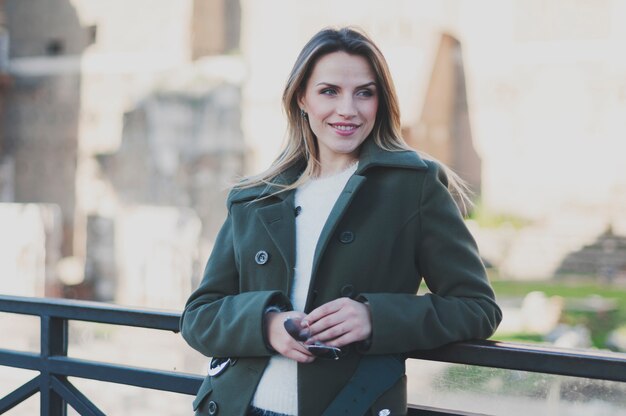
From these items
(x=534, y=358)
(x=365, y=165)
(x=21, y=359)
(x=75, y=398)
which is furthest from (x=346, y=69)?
(x=21, y=359)

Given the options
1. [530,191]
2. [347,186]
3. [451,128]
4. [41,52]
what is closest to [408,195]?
[347,186]

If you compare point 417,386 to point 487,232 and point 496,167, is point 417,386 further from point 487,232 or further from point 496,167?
point 496,167

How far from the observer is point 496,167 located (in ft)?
52.6

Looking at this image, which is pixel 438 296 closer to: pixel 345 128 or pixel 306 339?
pixel 306 339

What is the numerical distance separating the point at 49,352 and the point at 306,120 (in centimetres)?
98

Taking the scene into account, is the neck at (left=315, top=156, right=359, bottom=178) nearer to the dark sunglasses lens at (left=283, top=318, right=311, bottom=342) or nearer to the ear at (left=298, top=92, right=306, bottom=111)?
the ear at (left=298, top=92, right=306, bottom=111)

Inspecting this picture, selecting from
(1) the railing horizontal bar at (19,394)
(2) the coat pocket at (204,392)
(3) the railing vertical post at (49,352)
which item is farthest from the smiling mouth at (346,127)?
(1) the railing horizontal bar at (19,394)

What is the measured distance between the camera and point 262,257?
163cm

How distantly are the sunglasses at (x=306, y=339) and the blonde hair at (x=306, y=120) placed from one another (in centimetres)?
32

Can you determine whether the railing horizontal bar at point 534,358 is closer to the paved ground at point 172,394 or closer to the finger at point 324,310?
the paved ground at point 172,394

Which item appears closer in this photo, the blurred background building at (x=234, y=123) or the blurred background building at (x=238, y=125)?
the blurred background building at (x=238, y=125)

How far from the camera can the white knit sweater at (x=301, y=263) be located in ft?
5.11

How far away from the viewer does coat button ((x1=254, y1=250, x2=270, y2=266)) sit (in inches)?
64.0

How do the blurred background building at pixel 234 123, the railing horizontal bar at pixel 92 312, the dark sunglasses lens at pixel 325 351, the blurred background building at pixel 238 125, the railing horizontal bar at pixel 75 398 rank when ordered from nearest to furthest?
the dark sunglasses lens at pixel 325 351 → the railing horizontal bar at pixel 92 312 → the railing horizontal bar at pixel 75 398 → the blurred background building at pixel 238 125 → the blurred background building at pixel 234 123
